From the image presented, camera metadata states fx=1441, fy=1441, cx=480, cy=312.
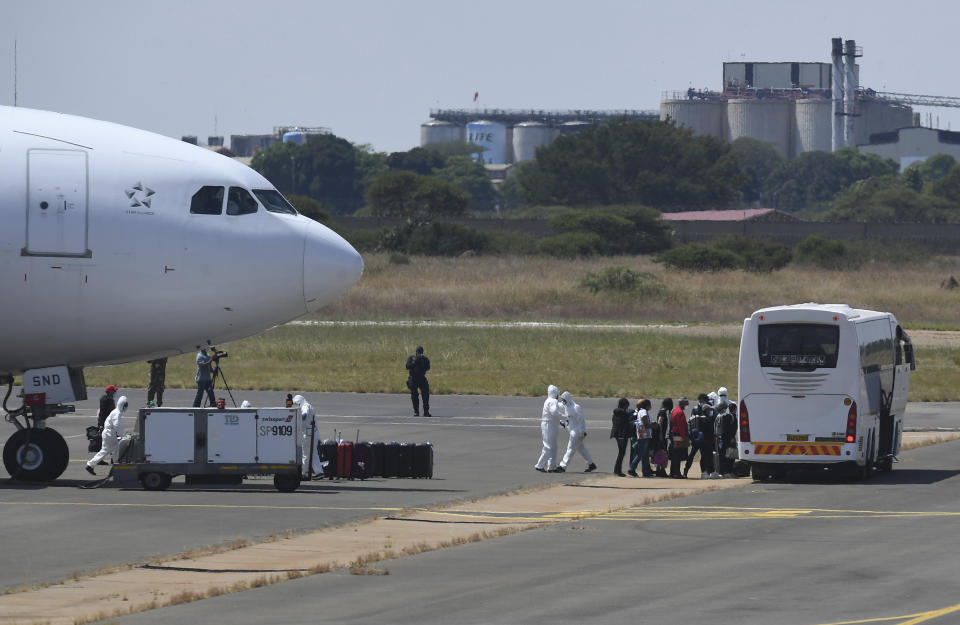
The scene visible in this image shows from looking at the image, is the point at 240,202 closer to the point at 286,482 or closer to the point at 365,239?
the point at 286,482

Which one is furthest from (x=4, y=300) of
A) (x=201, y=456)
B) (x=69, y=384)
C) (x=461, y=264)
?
(x=461, y=264)

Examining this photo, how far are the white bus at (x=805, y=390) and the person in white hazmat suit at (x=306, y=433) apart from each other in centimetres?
992

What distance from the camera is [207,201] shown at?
92.6 ft

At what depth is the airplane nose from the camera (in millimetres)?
27812

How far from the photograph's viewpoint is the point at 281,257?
91.6 feet

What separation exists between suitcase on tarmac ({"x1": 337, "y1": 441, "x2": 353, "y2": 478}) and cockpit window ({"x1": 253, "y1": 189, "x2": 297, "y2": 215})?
6086 mm

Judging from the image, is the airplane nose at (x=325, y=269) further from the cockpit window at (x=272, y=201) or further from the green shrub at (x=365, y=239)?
the green shrub at (x=365, y=239)

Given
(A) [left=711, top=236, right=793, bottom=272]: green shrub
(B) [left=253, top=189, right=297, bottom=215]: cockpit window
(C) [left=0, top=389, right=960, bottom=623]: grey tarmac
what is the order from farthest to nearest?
1. (A) [left=711, top=236, right=793, bottom=272]: green shrub
2. (B) [left=253, top=189, right=297, bottom=215]: cockpit window
3. (C) [left=0, top=389, right=960, bottom=623]: grey tarmac

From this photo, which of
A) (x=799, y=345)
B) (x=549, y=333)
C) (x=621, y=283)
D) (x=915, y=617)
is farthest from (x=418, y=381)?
(x=621, y=283)

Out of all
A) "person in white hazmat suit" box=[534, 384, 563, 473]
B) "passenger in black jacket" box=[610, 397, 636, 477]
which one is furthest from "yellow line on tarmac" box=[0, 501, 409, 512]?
"passenger in black jacket" box=[610, 397, 636, 477]

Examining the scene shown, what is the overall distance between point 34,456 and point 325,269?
7.59 meters

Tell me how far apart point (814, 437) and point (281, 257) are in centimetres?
1335

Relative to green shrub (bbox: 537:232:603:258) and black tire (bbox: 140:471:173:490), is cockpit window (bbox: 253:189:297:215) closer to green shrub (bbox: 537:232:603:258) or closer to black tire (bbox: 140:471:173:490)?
black tire (bbox: 140:471:173:490)

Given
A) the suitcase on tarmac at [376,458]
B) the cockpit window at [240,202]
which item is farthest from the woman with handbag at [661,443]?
the cockpit window at [240,202]
